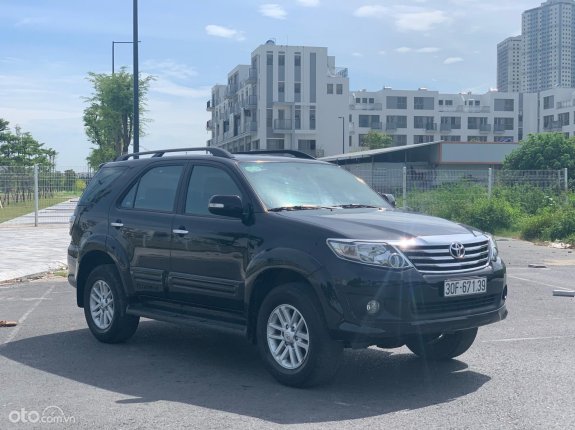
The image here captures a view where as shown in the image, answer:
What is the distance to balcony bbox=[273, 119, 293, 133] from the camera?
84625mm

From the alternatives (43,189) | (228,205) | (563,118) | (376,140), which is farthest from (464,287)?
(563,118)

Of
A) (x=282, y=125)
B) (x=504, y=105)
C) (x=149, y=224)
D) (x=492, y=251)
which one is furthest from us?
(x=504, y=105)

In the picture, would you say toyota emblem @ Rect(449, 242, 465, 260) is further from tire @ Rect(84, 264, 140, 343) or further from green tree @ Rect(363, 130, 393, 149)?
green tree @ Rect(363, 130, 393, 149)

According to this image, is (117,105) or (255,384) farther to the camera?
(117,105)

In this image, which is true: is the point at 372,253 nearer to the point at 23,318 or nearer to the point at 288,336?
the point at 288,336

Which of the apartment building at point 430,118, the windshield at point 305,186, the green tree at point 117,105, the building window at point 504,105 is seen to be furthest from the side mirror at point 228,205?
the building window at point 504,105

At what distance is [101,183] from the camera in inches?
335

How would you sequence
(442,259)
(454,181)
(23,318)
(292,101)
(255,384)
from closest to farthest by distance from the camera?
(442,259) < (255,384) < (23,318) < (454,181) < (292,101)

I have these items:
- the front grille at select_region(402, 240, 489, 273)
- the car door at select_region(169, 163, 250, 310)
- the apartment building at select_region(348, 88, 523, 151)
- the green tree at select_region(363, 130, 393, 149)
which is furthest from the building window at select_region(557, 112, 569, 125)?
the front grille at select_region(402, 240, 489, 273)

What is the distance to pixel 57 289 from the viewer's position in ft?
40.8

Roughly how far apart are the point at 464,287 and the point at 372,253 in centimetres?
81

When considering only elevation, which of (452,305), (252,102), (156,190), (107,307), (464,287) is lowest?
(107,307)

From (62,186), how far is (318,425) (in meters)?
24.8

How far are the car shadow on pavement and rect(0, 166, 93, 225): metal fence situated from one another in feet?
66.4
